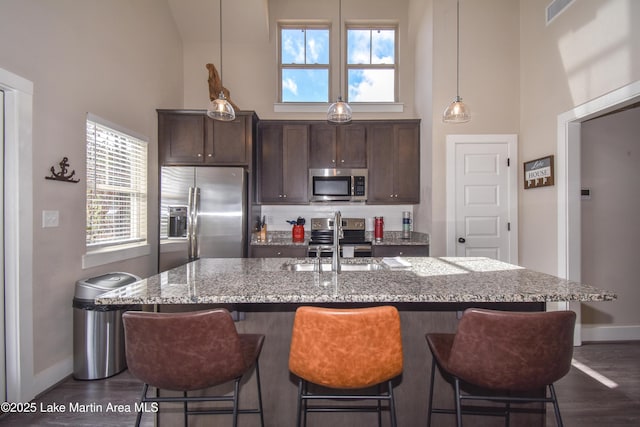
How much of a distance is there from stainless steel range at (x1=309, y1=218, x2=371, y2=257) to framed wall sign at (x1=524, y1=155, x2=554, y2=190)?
1883 millimetres

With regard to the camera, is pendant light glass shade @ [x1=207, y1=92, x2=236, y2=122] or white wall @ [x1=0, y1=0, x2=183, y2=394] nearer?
white wall @ [x1=0, y1=0, x2=183, y2=394]

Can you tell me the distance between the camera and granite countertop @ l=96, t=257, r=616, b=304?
130 centimetres

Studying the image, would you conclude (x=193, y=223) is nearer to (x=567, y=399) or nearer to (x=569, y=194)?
(x=567, y=399)

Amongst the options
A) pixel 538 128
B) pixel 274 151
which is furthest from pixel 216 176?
pixel 538 128

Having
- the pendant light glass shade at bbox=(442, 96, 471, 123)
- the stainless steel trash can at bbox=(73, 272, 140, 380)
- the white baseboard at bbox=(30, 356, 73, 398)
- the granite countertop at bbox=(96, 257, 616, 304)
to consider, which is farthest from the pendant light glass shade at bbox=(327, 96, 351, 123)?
the white baseboard at bbox=(30, 356, 73, 398)

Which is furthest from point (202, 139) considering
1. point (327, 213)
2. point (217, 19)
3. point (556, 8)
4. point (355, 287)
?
point (556, 8)

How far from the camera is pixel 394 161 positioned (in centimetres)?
407

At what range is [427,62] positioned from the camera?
12.3ft

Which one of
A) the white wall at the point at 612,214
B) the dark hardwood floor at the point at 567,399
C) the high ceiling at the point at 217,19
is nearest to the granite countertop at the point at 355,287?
the dark hardwood floor at the point at 567,399

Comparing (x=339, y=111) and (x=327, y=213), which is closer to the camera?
(x=339, y=111)

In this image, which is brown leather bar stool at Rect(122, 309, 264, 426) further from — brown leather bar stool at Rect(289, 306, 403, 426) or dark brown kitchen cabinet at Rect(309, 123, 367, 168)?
dark brown kitchen cabinet at Rect(309, 123, 367, 168)

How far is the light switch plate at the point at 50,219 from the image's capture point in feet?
7.20

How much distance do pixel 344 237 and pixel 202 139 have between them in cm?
Answer: 219

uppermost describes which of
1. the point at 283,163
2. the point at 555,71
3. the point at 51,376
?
the point at 555,71
